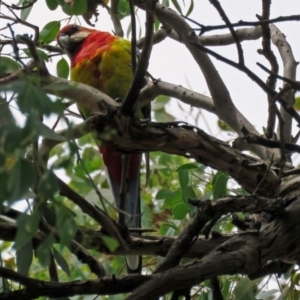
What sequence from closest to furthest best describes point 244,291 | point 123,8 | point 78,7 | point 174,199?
point 244,291 < point 78,7 < point 174,199 < point 123,8

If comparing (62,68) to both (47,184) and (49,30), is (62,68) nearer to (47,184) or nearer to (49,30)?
(49,30)

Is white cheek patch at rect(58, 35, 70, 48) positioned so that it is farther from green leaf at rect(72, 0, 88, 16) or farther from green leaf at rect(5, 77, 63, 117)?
green leaf at rect(5, 77, 63, 117)

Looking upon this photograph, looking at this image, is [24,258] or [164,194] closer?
[24,258]

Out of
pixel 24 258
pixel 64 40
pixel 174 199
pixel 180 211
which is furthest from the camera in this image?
pixel 64 40

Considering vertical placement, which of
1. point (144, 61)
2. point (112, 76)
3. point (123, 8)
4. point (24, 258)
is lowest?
point (24, 258)

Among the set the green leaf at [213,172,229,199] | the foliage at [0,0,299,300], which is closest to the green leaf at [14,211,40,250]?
the foliage at [0,0,299,300]

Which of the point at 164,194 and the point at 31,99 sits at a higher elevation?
the point at 31,99

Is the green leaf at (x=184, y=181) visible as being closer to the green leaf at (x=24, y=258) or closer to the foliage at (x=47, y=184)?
the foliage at (x=47, y=184)

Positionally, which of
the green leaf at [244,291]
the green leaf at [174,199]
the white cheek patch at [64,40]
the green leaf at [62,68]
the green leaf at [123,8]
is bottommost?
the green leaf at [244,291]

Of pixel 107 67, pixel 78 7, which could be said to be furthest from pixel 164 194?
pixel 107 67

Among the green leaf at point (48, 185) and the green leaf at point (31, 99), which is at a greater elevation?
the green leaf at point (31, 99)

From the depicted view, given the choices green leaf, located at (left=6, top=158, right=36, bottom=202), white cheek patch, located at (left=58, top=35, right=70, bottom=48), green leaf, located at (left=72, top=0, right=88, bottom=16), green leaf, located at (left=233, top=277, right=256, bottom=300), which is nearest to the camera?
green leaf, located at (left=6, top=158, right=36, bottom=202)

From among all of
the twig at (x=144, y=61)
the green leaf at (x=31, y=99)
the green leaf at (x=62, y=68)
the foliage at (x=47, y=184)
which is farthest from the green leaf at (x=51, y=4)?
the green leaf at (x=31, y=99)

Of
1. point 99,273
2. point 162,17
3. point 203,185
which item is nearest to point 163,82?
point 162,17
